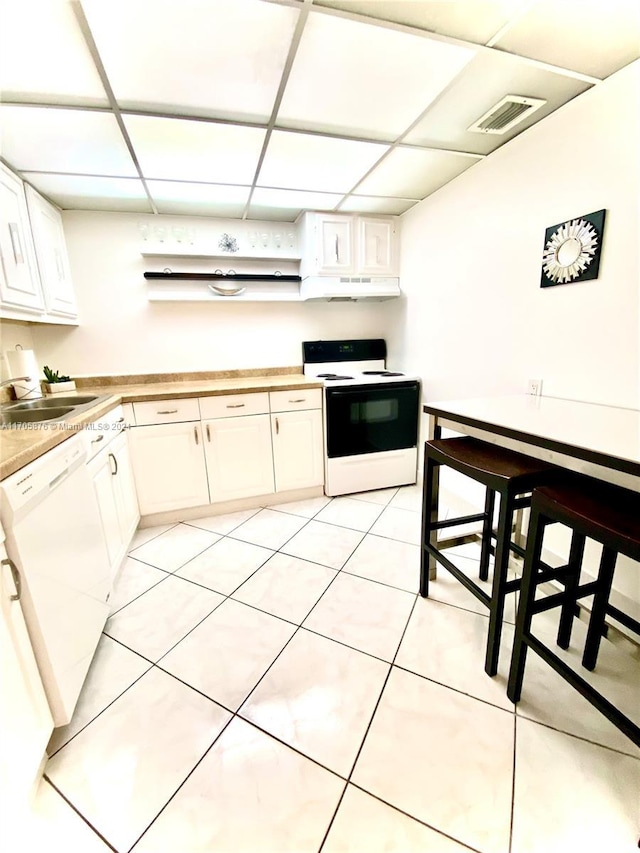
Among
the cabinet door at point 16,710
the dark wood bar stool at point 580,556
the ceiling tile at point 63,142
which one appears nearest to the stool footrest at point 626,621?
the dark wood bar stool at point 580,556

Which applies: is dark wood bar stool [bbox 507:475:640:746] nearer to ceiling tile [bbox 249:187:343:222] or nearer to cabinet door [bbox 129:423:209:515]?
cabinet door [bbox 129:423:209:515]

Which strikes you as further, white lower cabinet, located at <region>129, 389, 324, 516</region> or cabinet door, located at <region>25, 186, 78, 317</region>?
white lower cabinet, located at <region>129, 389, 324, 516</region>

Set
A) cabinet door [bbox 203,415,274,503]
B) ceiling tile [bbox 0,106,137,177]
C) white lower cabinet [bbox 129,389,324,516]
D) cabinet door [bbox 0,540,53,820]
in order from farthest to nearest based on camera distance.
A: cabinet door [bbox 203,415,274,503]
white lower cabinet [bbox 129,389,324,516]
ceiling tile [bbox 0,106,137,177]
cabinet door [bbox 0,540,53,820]

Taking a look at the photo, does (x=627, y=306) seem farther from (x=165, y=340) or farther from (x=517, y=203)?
(x=165, y=340)

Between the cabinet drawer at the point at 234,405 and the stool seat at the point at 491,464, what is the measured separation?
1284 millimetres

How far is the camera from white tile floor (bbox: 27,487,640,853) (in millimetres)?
870

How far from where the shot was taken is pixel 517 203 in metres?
1.78

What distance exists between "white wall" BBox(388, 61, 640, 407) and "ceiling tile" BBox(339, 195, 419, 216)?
142mm

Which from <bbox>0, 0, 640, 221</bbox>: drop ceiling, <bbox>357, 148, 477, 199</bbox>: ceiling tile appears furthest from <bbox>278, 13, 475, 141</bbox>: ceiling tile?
<bbox>357, 148, 477, 199</bbox>: ceiling tile

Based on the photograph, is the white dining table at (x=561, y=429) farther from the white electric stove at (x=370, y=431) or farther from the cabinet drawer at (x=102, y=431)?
the cabinet drawer at (x=102, y=431)

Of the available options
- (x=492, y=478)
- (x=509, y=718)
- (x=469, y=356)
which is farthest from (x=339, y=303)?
(x=509, y=718)

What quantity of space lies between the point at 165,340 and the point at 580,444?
2.77 metres

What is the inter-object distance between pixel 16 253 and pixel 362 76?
6.16 feet

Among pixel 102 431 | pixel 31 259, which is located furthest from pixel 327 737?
pixel 31 259
